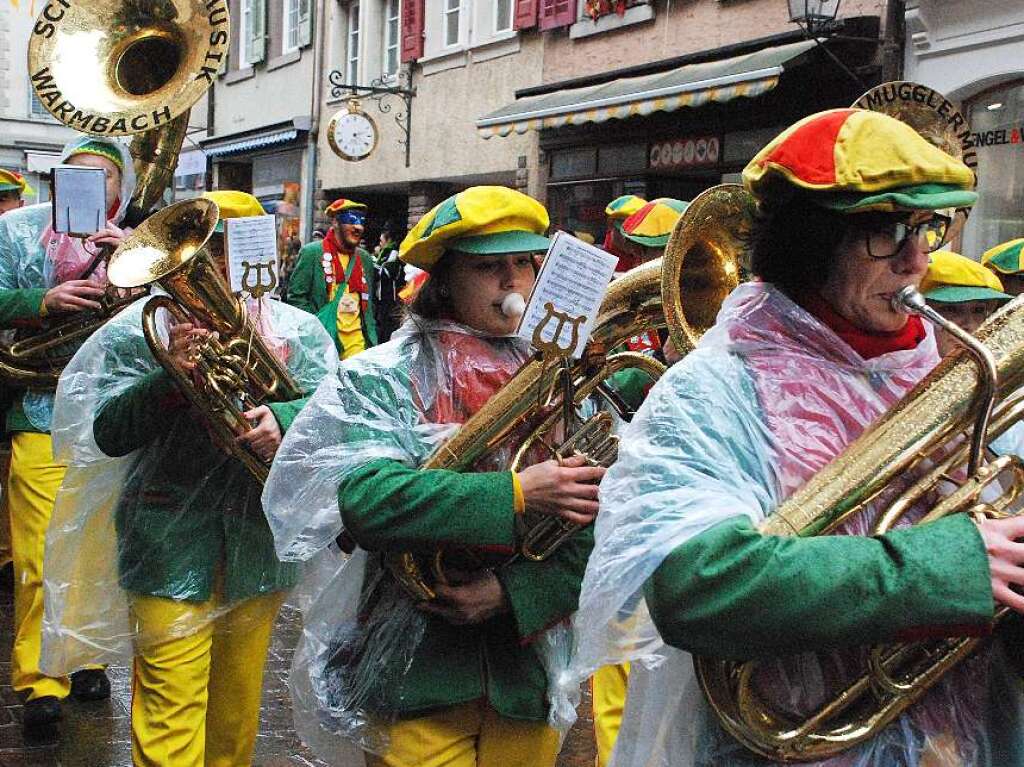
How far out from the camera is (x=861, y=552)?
180cm

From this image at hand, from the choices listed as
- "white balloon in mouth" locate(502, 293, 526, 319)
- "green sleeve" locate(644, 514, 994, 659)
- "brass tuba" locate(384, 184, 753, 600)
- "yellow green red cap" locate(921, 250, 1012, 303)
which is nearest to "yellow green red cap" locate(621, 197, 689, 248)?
"yellow green red cap" locate(921, 250, 1012, 303)

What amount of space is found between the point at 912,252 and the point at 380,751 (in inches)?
59.6

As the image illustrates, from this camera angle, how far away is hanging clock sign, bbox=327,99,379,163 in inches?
715

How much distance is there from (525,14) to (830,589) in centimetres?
1435

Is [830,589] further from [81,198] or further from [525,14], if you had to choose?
[525,14]

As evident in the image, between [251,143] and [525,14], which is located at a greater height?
[525,14]

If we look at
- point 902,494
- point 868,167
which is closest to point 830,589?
point 902,494

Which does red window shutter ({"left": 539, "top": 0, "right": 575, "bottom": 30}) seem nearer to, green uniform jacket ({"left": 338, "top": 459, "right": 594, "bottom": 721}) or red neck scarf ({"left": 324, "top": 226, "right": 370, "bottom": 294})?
red neck scarf ({"left": 324, "top": 226, "right": 370, "bottom": 294})

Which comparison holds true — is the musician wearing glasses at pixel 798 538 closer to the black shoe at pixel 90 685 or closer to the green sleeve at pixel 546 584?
the green sleeve at pixel 546 584

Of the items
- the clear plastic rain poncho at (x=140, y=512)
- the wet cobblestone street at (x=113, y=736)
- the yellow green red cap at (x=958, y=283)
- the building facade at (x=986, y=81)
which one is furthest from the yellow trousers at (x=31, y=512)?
the building facade at (x=986, y=81)

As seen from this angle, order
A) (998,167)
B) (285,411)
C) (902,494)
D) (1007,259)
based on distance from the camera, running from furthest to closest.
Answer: (998,167) < (1007,259) < (285,411) < (902,494)

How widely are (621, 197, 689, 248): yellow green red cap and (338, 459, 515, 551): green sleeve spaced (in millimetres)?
2181

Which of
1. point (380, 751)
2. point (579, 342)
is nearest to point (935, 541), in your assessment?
point (579, 342)

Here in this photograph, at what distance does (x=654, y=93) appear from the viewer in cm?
1136
